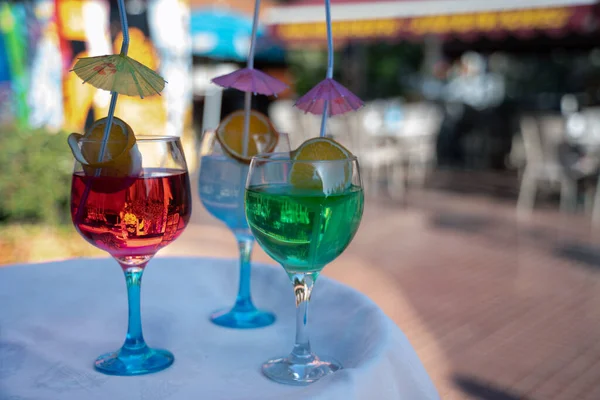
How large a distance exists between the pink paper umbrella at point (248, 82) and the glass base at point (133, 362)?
0.38 meters

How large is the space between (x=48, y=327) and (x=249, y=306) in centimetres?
31

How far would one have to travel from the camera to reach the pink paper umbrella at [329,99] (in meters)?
0.76

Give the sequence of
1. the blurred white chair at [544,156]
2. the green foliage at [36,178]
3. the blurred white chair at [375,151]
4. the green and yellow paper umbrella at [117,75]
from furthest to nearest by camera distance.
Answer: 1. the blurred white chair at [375,151]
2. the blurred white chair at [544,156]
3. the green foliage at [36,178]
4. the green and yellow paper umbrella at [117,75]

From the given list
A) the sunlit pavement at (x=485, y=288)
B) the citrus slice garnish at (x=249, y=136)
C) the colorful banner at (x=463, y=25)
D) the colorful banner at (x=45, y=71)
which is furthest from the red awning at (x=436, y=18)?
the citrus slice garnish at (x=249, y=136)

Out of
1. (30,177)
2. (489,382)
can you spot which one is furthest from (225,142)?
(30,177)

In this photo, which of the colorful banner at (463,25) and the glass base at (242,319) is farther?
the colorful banner at (463,25)

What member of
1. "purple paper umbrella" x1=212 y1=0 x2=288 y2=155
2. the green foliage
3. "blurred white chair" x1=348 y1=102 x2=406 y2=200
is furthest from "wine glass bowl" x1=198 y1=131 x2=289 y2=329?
"blurred white chair" x1=348 y1=102 x2=406 y2=200

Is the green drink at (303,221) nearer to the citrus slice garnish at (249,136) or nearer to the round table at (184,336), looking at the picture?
the round table at (184,336)

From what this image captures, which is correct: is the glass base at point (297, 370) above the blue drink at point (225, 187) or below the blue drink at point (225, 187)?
below

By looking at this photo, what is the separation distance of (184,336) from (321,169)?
356 millimetres

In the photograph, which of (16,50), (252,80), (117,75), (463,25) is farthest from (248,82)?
(463,25)

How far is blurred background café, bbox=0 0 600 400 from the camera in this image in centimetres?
325

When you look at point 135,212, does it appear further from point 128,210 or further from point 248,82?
point 248,82

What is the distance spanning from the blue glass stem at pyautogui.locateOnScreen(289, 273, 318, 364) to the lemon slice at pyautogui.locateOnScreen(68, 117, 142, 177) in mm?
259
